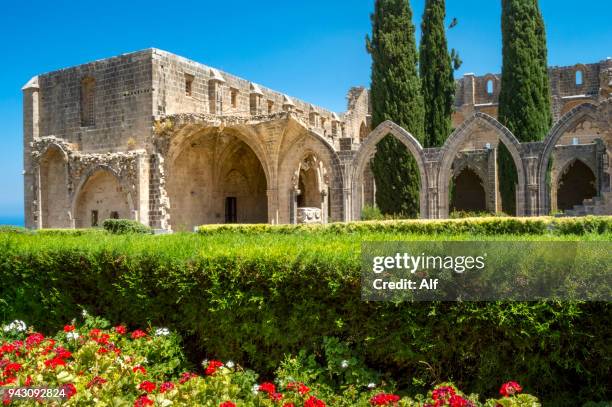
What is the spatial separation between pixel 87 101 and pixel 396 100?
449 inches

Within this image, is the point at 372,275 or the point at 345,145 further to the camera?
the point at 345,145

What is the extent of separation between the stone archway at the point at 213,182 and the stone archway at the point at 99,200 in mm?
1737

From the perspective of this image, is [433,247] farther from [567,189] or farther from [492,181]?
[567,189]

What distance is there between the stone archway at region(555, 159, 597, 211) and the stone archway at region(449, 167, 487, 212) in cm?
373

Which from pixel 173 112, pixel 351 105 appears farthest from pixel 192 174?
pixel 351 105

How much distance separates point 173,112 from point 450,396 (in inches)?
650

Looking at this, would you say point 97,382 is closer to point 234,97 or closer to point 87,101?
point 87,101

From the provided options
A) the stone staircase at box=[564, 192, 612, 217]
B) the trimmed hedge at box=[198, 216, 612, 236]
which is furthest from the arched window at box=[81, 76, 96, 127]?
the stone staircase at box=[564, 192, 612, 217]

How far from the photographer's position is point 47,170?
2027cm

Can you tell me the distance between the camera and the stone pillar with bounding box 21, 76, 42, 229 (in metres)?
20.1

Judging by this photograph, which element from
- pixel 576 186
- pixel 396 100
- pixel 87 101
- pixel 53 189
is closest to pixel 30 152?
pixel 53 189

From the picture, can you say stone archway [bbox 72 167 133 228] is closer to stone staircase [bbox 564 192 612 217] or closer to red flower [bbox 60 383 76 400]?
stone staircase [bbox 564 192 612 217]

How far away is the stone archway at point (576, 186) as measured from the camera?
25.7 m

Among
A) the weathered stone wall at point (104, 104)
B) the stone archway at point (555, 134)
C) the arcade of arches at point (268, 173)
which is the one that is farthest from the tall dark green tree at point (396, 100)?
the weathered stone wall at point (104, 104)
